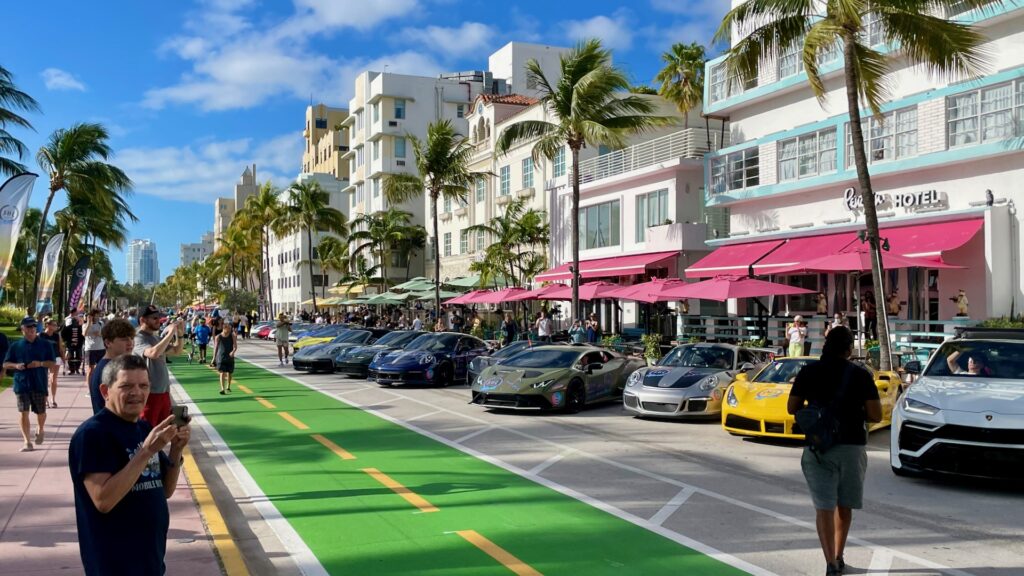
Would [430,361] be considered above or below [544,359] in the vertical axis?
below

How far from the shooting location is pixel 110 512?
3459 millimetres

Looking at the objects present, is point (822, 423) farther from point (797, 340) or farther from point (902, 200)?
point (902, 200)

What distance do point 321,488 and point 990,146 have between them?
18.0 m

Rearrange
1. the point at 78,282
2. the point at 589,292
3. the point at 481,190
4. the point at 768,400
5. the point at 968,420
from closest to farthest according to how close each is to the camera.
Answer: the point at 968,420
the point at 768,400
the point at 589,292
the point at 78,282
the point at 481,190

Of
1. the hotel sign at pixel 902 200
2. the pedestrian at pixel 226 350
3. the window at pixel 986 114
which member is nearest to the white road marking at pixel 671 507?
the pedestrian at pixel 226 350

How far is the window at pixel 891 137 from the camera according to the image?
22.3 metres

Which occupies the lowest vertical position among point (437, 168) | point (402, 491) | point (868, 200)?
point (402, 491)

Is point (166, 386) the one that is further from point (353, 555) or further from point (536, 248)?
point (536, 248)

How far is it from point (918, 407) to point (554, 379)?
7.19 metres

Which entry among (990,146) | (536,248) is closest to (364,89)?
(536,248)

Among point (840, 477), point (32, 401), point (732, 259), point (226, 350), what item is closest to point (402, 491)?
point (840, 477)

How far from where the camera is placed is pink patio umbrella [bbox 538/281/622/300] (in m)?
27.9

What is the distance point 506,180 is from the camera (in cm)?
4406

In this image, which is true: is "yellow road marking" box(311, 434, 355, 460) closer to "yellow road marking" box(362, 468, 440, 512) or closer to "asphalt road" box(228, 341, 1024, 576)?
"yellow road marking" box(362, 468, 440, 512)
